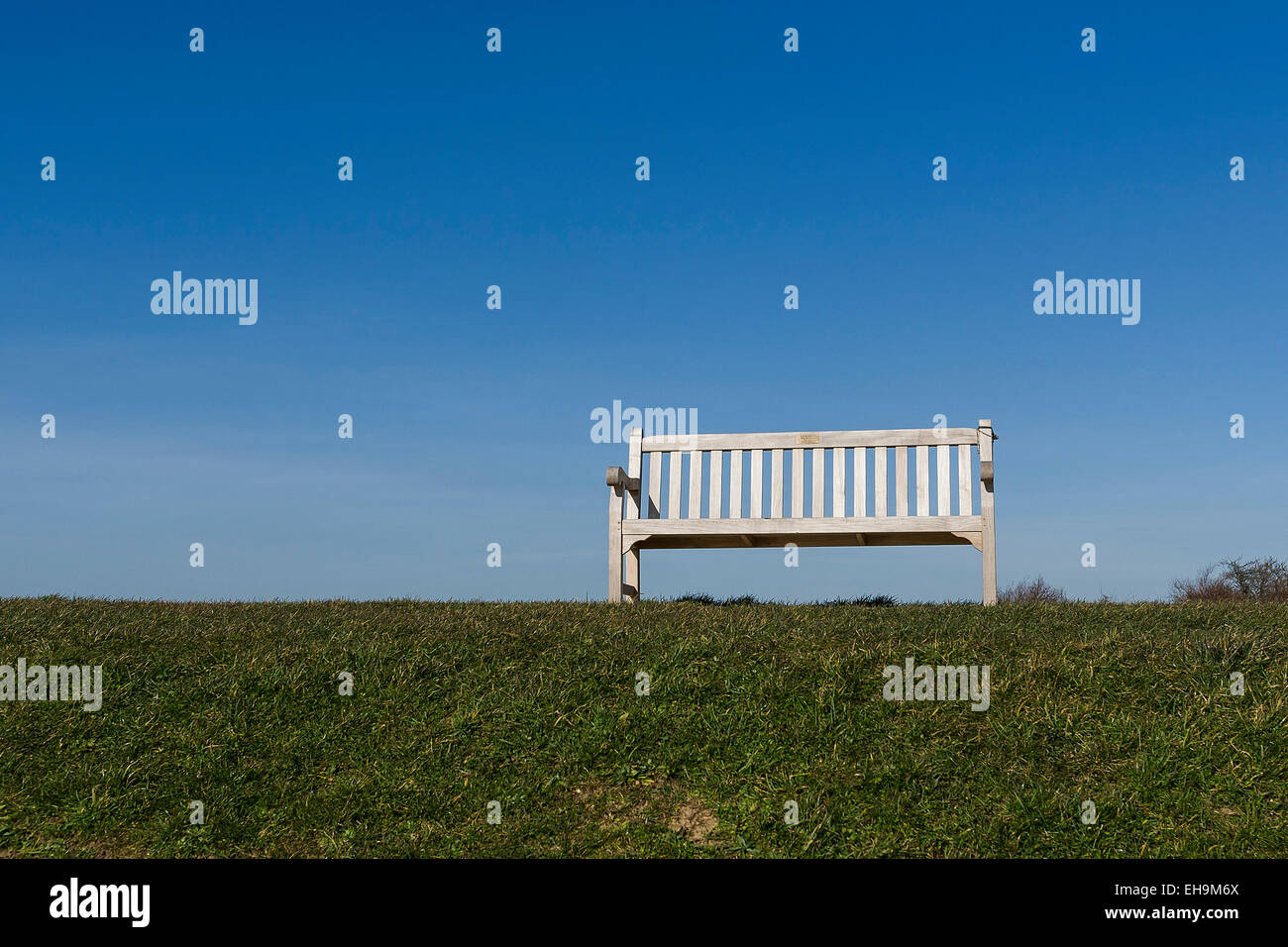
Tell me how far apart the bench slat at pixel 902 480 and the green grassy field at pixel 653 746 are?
2.21 metres

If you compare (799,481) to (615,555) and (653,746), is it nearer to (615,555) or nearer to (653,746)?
(615,555)

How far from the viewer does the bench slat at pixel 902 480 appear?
9.36 meters

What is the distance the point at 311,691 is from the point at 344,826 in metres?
1.37

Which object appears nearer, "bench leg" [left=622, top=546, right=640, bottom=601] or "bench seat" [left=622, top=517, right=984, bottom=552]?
"bench seat" [left=622, top=517, right=984, bottom=552]

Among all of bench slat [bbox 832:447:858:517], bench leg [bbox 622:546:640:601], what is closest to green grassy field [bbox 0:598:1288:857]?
bench slat [bbox 832:447:858:517]

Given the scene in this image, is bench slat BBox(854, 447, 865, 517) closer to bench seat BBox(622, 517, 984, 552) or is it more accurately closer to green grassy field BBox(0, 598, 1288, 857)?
bench seat BBox(622, 517, 984, 552)

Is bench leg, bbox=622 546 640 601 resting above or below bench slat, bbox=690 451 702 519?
below

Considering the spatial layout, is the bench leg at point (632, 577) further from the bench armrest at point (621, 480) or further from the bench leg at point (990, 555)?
the bench leg at point (990, 555)

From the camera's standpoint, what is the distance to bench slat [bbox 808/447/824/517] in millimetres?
9508

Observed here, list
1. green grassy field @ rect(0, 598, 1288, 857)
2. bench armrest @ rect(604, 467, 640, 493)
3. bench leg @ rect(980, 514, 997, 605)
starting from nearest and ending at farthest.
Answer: green grassy field @ rect(0, 598, 1288, 857) → bench leg @ rect(980, 514, 997, 605) → bench armrest @ rect(604, 467, 640, 493)

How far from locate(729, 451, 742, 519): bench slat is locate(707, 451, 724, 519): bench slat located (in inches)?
4.2
